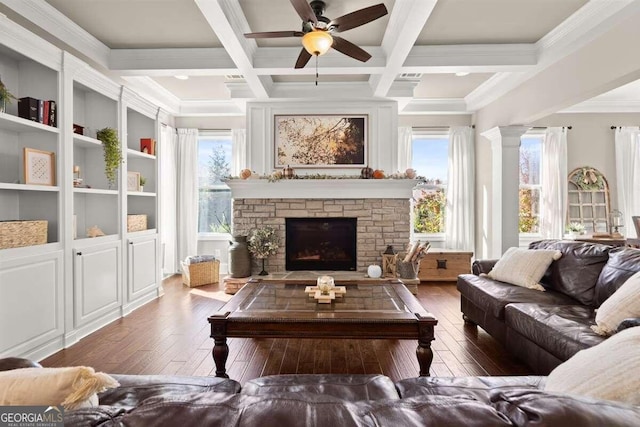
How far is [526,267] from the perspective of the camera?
10.5 ft

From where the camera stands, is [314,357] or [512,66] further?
[512,66]

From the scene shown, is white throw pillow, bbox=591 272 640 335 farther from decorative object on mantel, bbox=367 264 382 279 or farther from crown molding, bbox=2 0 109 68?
crown molding, bbox=2 0 109 68

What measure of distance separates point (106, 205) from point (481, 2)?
14.1ft

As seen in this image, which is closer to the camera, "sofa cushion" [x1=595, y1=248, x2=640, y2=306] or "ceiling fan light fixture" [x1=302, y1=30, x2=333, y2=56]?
"sofa cushion" [x1=595, y1=248, x2=640, y2=306]

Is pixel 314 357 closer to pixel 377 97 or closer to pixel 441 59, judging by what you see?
pixel 441 59

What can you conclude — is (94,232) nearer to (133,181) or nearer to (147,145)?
(133,181)

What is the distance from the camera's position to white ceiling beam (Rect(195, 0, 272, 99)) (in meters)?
2.85

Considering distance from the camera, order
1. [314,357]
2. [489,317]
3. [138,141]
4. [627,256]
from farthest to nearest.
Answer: [138,141] < [489,317] < [314,357] < [627,256]

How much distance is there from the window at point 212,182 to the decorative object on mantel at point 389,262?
2898 mm

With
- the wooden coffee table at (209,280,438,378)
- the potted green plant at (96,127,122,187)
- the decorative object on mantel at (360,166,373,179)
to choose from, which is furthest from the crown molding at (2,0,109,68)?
the decorative object on mantel at (360,166,373,179)

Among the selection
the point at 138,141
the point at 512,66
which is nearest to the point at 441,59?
the point at 512,66

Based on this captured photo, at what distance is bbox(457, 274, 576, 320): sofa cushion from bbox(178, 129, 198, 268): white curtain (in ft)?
15.2

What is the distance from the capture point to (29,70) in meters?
3.13

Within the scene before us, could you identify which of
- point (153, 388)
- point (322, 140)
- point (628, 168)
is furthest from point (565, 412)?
point (628, 168)
